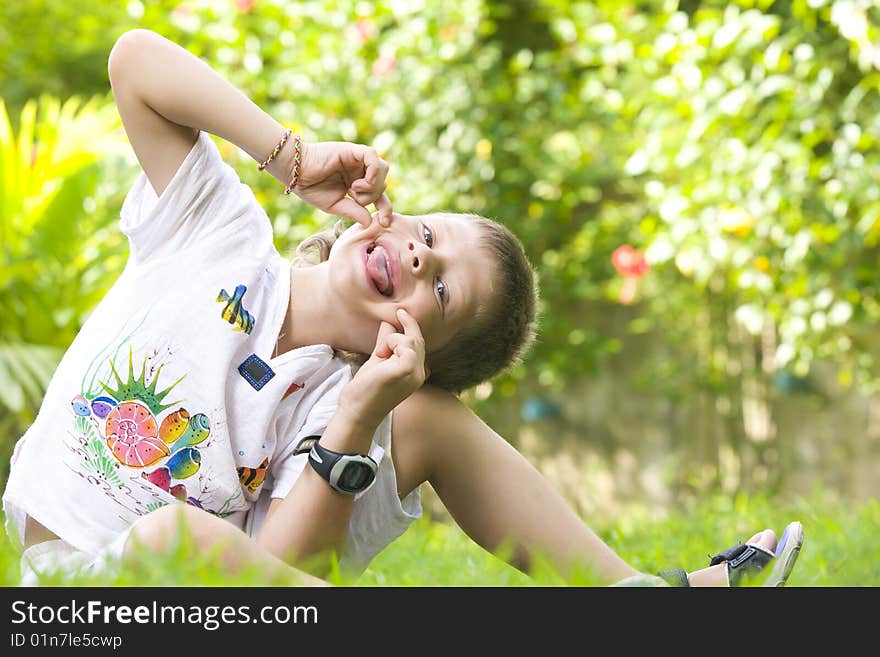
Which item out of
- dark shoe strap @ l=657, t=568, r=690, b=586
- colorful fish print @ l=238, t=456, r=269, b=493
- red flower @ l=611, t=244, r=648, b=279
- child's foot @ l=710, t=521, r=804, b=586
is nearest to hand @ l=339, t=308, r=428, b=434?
colorful fish print @ l=238, t=456, r=269, b=493

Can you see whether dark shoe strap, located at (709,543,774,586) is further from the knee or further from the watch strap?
the knee

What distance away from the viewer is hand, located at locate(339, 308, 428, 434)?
1.88 m

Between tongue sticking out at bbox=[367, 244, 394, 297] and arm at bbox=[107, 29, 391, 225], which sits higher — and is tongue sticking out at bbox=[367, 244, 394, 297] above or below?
below

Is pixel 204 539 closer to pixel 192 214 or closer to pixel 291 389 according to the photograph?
pixel 291 389

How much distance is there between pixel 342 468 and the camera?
186cm

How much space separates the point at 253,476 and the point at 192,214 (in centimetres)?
51

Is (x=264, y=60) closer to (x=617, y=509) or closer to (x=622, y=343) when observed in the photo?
(x=622, y=343)

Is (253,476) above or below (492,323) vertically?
below

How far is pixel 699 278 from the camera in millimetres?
4168

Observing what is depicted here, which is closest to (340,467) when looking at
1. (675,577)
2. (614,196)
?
(675,577)

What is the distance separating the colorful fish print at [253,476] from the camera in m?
1.98

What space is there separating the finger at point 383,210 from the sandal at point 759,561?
2.76 feet
